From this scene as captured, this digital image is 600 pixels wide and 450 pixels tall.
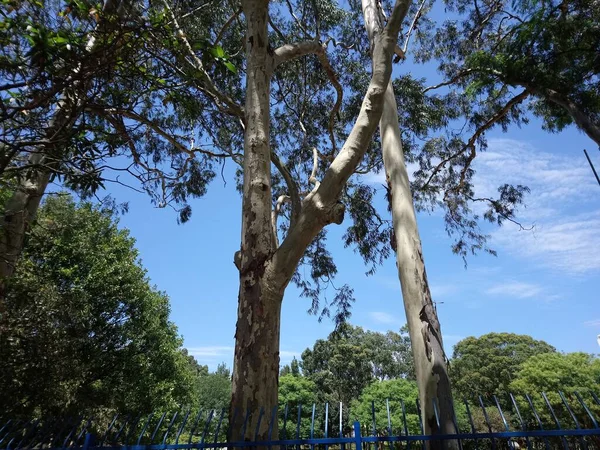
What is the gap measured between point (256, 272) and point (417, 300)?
2183 mm

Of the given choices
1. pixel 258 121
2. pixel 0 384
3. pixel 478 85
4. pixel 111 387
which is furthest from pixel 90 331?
pixel 478 85

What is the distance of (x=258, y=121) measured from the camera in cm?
353

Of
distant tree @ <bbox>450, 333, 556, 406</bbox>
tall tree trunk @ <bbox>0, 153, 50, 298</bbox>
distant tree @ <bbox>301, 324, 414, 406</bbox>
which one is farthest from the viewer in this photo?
distant tree @ <bbox>301, 324, 414, 406</bbox>

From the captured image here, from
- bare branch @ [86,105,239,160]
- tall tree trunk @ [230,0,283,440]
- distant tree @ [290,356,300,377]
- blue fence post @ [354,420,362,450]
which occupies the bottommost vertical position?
blue fence post @ [354,420,362,450]

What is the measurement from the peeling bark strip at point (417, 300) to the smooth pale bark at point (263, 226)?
1290mm

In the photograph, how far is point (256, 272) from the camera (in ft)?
9.54

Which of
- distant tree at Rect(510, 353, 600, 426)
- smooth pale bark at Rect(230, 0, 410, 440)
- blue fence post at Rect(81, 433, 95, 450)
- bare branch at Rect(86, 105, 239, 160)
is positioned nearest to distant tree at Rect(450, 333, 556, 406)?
distant tree at Rect(510, 353, 600, 426)

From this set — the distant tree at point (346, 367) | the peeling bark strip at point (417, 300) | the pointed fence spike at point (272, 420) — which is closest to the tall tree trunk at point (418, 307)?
the peeling bark strip at point (417, 300)

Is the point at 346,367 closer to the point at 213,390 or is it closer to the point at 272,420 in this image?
the point at 213,390

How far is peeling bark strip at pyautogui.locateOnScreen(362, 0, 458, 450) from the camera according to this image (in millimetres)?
3705

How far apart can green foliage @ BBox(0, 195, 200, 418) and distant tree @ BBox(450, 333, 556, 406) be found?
17543mm

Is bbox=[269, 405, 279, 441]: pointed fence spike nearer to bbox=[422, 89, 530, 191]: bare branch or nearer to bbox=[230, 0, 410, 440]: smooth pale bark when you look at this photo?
bbox=[230, 0, 410, 440]: smooth pale bark

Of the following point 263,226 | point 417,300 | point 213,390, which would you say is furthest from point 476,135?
point 213,390

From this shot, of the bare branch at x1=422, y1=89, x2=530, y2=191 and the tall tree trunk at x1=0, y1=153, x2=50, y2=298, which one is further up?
the bare branch at x1=422, y1=89, x2=530, y2=191
